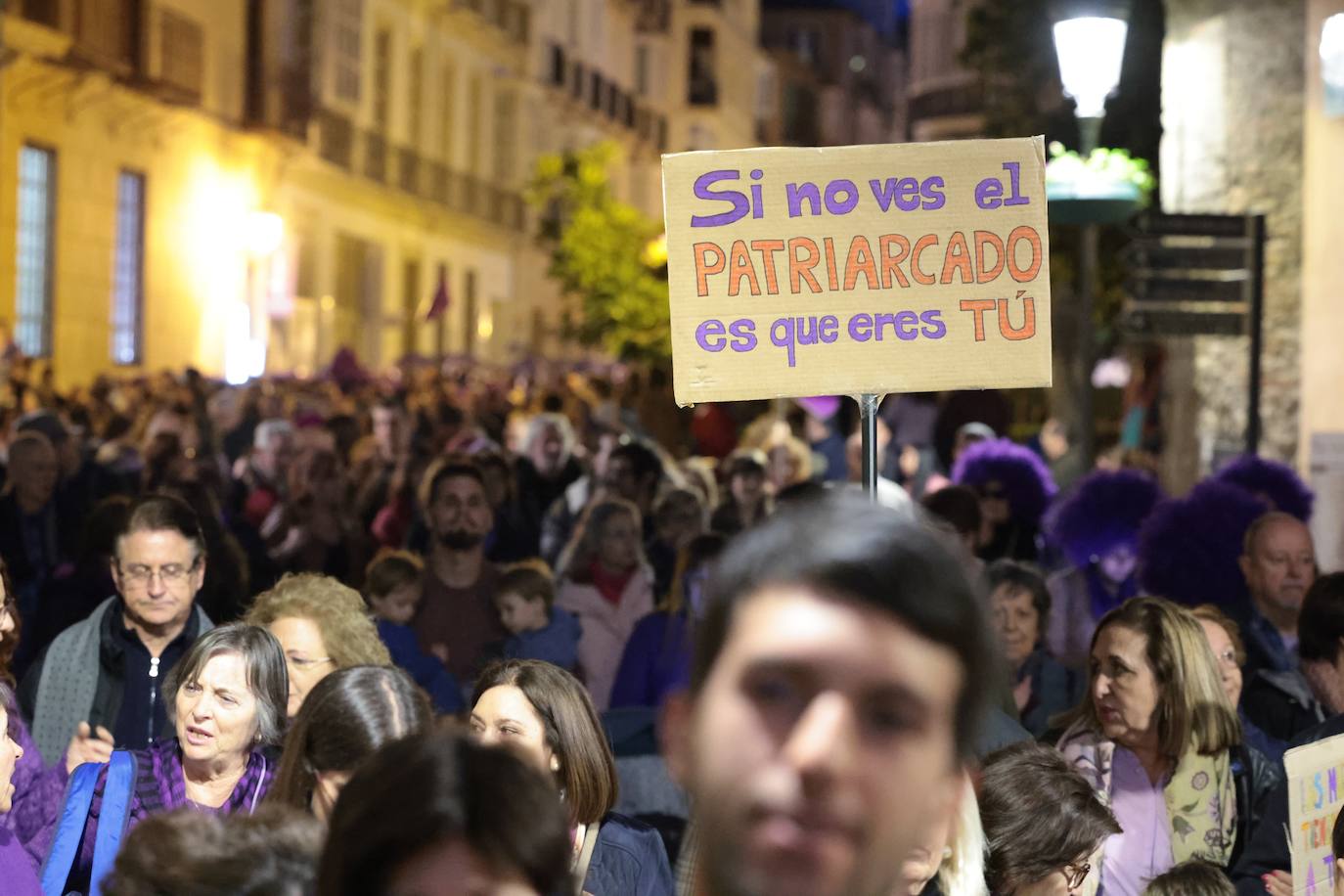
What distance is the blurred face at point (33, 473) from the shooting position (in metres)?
10.5

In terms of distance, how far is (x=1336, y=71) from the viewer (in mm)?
13352

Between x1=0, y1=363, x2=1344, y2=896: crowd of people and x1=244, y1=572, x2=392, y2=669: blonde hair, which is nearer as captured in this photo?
x1=0, y1=363, x2=1344, y2=896: crowd of people

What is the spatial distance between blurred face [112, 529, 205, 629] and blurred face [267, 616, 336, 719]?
51cm

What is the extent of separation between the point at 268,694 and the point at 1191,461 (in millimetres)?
12144

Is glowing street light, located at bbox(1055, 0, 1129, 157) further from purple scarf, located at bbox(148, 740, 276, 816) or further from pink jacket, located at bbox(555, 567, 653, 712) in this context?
purple scarf, located at bbox(148, 740, 276, 816)

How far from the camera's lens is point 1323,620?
598 centimetres

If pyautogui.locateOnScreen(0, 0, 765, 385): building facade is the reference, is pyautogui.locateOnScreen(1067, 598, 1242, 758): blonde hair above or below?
below

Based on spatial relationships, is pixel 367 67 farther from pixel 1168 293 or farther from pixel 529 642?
pixel 529 642

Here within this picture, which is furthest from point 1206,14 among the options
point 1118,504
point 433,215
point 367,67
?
point 433,215

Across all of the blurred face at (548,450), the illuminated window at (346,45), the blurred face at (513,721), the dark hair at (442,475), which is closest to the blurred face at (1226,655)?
the blurred face at (513,721)

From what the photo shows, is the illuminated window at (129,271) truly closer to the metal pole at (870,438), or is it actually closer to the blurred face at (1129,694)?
the blurred face at (1129,694)

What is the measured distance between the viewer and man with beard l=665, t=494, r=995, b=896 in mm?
1612

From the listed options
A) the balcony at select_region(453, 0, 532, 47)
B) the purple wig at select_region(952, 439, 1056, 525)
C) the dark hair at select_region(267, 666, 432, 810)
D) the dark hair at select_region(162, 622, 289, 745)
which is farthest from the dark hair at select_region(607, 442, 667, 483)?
the balcony at select_region(453, 0, 532, 47)

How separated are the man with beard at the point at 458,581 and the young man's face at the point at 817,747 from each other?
6273 mm
